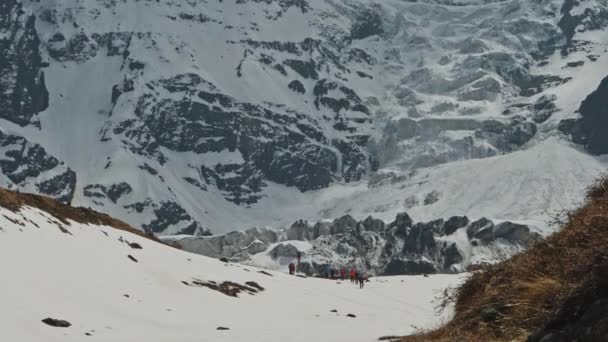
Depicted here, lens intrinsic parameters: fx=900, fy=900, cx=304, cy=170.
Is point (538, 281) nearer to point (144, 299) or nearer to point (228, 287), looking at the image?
point (144, 299)

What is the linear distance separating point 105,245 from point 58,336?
56.2 feet

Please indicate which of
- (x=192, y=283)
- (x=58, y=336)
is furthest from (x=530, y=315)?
(x=192, y=283)

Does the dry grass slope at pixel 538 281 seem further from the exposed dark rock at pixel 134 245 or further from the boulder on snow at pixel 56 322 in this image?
the exposed dark rock at pixel 134 245

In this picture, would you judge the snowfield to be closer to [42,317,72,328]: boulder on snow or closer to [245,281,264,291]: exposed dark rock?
[42,317,72,328]: boulder on snow

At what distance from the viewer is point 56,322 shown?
2062 cm

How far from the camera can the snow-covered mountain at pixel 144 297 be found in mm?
22078

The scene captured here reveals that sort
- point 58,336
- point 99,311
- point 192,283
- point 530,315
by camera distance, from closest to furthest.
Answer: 1. point 530,315
2. point 58,336
3. point 99,311
4. point 192,283

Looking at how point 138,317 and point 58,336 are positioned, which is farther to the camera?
point 138,317

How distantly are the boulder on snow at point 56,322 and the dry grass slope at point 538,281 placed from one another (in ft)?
37.6

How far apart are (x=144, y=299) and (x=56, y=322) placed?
8139 millimetres

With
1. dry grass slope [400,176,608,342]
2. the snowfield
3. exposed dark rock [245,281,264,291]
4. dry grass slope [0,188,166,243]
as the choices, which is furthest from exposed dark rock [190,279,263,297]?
dry grass slope [400,176,608,342]

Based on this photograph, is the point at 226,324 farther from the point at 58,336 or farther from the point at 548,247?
the point at 548,247

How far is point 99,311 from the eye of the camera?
79.2 ft

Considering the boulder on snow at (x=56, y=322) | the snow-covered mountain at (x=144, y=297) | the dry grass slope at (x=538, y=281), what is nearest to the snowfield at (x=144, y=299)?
the snow-covered mountain at (x=144, y=297)
